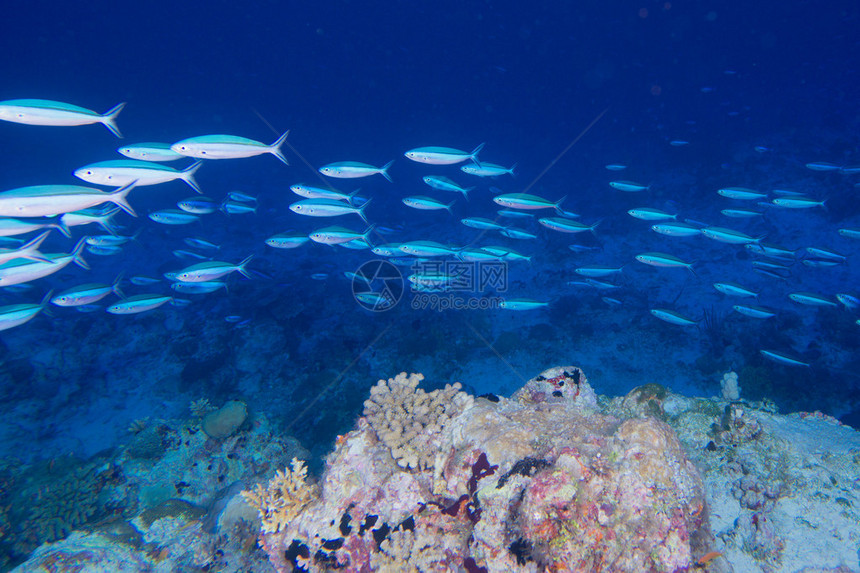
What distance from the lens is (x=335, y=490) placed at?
2916 millimetres

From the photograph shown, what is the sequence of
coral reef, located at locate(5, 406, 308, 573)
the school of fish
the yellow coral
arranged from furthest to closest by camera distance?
coral reef, located at locate(5, 406, 308, 573), the school of fish, the yellow coral

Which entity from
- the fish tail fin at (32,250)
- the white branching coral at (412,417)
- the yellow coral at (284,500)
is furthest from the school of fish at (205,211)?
the yellow coral at (284,500)

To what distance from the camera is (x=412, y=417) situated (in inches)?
135

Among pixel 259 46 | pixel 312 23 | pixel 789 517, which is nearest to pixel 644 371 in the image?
pixel 789 517

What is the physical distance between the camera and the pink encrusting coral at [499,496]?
2131 mm

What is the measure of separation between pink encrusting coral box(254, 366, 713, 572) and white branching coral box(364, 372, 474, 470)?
13 millimetres

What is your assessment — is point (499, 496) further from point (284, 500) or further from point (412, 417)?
point (284, 500)

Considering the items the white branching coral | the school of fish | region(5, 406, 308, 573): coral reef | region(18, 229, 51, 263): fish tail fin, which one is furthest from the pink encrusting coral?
region(18, 229, 51, 263): fish tail fin

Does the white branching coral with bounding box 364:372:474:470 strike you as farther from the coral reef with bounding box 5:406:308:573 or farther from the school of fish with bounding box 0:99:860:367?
the school of fish with bounding box 0:99:860:367

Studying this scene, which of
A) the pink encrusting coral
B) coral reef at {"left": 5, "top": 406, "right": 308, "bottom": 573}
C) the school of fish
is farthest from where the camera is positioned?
coral reef at {"left": 5, "top": 406, "right": 308, "bottom": 573}

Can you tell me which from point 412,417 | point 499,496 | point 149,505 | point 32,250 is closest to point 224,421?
point 149,505

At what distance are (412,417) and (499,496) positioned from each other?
1264 millimetres

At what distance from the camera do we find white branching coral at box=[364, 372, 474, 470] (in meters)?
3.03

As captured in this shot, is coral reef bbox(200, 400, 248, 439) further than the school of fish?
Yes
